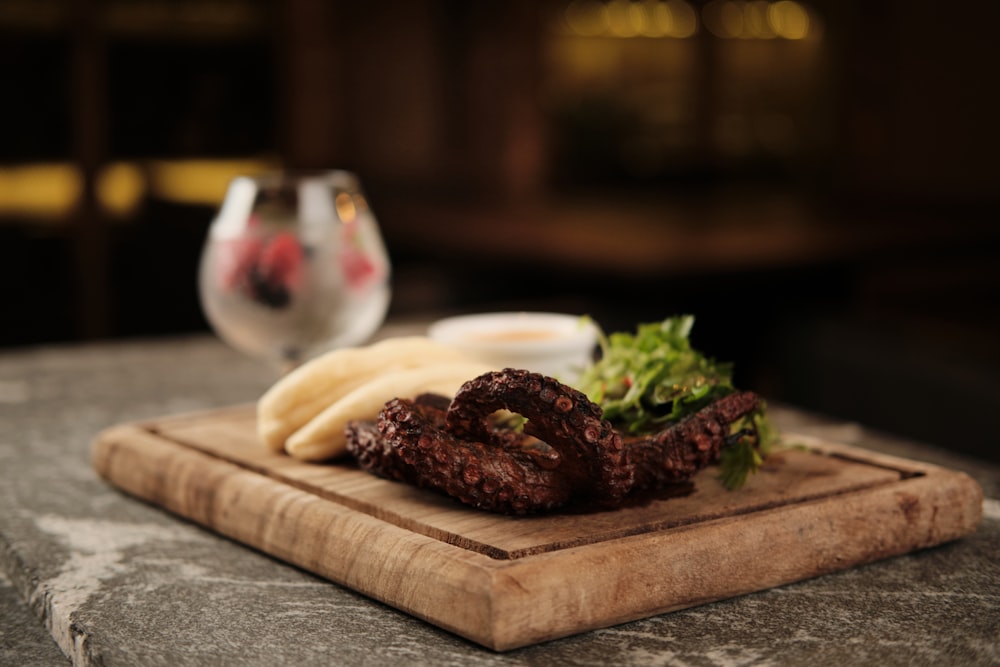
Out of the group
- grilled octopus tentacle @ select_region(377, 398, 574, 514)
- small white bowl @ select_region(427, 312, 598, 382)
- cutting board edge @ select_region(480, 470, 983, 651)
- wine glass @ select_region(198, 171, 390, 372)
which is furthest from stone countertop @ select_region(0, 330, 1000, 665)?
small white bowl @ select_region(427, 312, 598, 382)

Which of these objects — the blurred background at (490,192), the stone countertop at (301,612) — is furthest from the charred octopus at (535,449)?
the blurred background at (490,192)

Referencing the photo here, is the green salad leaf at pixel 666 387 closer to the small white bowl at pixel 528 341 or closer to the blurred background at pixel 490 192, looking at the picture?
the small white bowl at pixel 528 341

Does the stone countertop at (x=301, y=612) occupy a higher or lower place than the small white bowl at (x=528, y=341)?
lower

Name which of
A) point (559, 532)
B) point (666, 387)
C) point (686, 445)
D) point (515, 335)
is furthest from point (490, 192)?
point (559, 532)

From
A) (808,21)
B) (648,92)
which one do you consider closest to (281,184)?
(648,92)

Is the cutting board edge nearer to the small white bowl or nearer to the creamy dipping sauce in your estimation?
the small white bowl

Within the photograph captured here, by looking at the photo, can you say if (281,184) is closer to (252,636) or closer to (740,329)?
(252,636)

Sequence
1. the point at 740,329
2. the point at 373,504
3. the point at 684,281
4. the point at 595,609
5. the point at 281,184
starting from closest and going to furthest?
the point at 595,609 → the point at 373,504 → the point at 281,184 → the point at 684,281 → the point at 740,329
